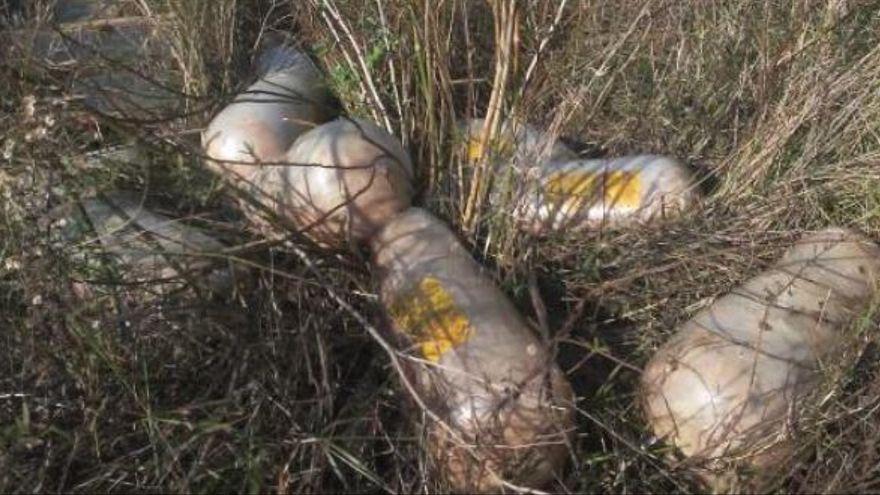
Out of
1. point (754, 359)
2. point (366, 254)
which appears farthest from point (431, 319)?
point (754, 359)

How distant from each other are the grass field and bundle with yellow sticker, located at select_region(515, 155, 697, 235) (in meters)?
0.06

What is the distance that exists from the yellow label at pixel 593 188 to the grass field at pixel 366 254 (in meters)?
0.12

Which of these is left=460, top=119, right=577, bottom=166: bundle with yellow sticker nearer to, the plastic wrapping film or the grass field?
the grass field

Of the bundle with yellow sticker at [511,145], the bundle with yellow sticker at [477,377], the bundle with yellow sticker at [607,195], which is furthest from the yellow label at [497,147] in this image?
the bundle with yellow sticker at [477,377]

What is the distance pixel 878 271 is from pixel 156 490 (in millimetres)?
1950

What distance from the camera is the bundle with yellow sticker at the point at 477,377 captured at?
8.14ft

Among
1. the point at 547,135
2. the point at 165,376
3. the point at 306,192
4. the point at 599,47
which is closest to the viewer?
the point at 165,376

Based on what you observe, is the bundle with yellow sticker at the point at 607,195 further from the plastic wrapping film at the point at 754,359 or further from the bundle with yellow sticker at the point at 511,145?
the plastic wrapping film at the point at 754,359

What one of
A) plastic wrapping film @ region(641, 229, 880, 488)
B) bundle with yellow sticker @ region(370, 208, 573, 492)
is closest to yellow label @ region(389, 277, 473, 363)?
bundle with yellow sticker @ region(370, 208, 573, 492)

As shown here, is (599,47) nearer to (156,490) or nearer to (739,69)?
(739,69)

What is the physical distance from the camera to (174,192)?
3053 millimetres

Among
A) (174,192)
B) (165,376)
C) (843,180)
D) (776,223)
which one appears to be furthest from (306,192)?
(843,180)

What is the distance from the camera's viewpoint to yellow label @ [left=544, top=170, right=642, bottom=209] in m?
3.31

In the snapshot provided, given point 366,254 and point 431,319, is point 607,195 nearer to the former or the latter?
point 366,254
